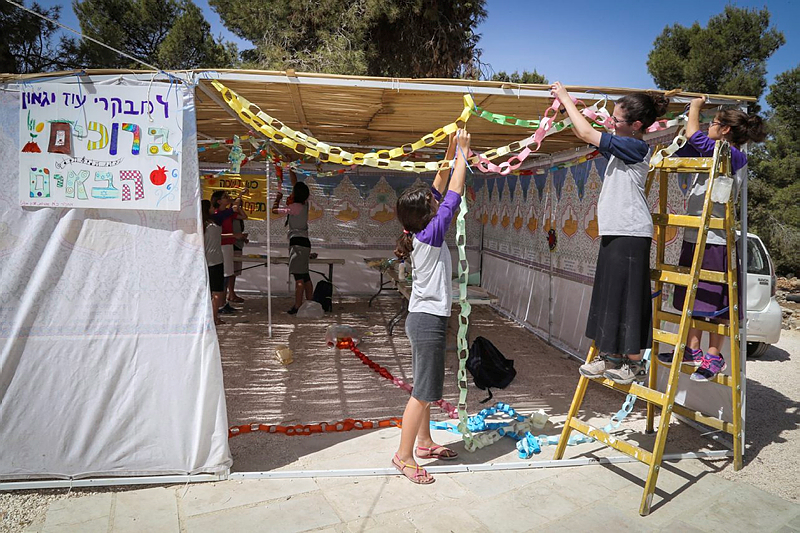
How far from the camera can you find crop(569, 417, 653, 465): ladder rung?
297 centimetres

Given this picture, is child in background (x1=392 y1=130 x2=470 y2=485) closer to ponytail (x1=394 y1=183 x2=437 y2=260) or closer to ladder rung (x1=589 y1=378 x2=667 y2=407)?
ponytail (x1=394 y1=183 x2=437 y2=260)

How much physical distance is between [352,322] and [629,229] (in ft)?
17.4

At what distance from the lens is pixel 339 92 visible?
363cm

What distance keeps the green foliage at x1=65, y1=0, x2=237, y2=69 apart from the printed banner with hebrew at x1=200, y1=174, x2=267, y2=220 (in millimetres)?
5042

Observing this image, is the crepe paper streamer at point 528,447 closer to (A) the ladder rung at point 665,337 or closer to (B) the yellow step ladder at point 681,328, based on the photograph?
(B) the yellow step ladder at point 681,328

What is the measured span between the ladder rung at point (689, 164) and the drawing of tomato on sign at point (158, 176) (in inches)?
115

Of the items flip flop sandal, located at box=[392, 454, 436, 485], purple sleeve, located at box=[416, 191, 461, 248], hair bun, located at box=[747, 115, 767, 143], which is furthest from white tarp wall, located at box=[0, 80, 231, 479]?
hair bun, located at box=[747, 115, 767, 143]

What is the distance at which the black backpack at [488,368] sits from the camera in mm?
5070

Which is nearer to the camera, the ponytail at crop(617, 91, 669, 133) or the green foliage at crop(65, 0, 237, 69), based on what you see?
the ponytail at crop(617, 91, 669, 133)

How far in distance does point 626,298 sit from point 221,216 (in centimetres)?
609

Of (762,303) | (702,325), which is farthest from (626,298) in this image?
(762,303)

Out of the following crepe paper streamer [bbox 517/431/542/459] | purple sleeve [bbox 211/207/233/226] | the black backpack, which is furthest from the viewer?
purple sleeve [bbox 211/207/233/226]

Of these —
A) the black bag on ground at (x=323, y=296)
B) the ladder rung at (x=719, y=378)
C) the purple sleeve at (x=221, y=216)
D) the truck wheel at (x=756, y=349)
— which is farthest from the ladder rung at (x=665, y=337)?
the purple sleeve at (x=221, y=216)

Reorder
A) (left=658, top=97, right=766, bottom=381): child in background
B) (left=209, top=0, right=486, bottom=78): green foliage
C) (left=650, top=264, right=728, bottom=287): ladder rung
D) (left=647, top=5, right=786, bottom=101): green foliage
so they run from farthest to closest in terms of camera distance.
Result: (left=647, top=5, right=786, bottom=101): green foliage → (left=209, top=0, right=486, bottom=78): green foliage → (left=658, top=97, right=766, bottom=381): child in background → (left=650, top=264, right=728, bottom=287): ladder rung
